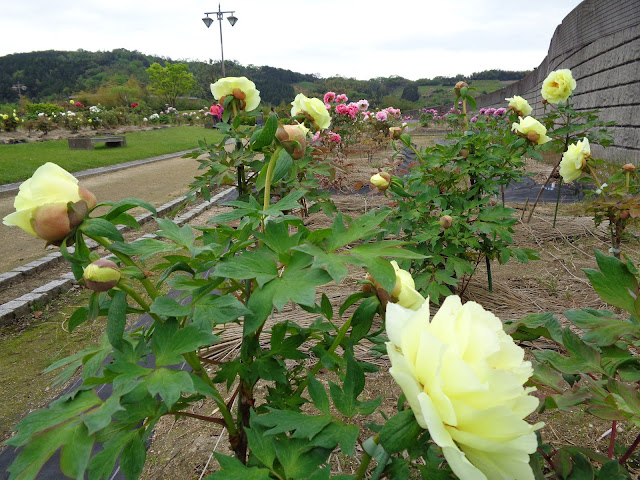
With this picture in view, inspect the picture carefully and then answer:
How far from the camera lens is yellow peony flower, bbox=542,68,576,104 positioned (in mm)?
2778

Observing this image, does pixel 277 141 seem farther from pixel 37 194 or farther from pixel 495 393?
pixel 495 393

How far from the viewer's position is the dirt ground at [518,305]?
143cm

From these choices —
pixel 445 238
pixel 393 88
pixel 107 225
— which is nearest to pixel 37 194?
pixel 107 225

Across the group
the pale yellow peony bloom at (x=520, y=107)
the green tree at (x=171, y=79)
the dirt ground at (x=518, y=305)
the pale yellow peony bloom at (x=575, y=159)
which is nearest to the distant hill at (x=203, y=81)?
the green tree at (x=171, y=79)

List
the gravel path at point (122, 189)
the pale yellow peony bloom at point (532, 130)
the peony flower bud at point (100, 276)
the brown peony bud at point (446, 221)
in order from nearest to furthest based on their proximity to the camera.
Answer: the peony flower bud at point (100, 276) < the brown peony bud at point (446, 221) < the pale yellow peony bloom at point (532, 130) < the gravel path at point (122, 189)

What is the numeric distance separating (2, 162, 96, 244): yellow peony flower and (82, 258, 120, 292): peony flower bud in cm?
8

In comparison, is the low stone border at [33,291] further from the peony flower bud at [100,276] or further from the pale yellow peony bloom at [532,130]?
the pale yellow peony bloom at [532,130]

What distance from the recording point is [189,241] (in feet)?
2.53

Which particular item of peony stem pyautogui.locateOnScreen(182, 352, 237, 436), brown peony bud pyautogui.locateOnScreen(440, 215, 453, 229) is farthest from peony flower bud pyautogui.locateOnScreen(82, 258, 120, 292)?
brown peony bud pyautogui.locateOnScreen(440, 215, 453, 229)

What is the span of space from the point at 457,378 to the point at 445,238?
1.72 meters

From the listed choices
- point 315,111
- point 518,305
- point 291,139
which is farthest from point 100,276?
point 518,305

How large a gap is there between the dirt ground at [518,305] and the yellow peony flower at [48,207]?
102 centimetres

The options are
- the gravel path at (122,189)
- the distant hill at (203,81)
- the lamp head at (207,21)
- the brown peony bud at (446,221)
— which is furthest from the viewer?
the distant hill at (203,81)

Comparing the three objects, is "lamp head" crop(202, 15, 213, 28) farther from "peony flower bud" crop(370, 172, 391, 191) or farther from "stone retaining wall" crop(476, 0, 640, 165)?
"peony flower bud" crop(370, 172, 391, 191)
